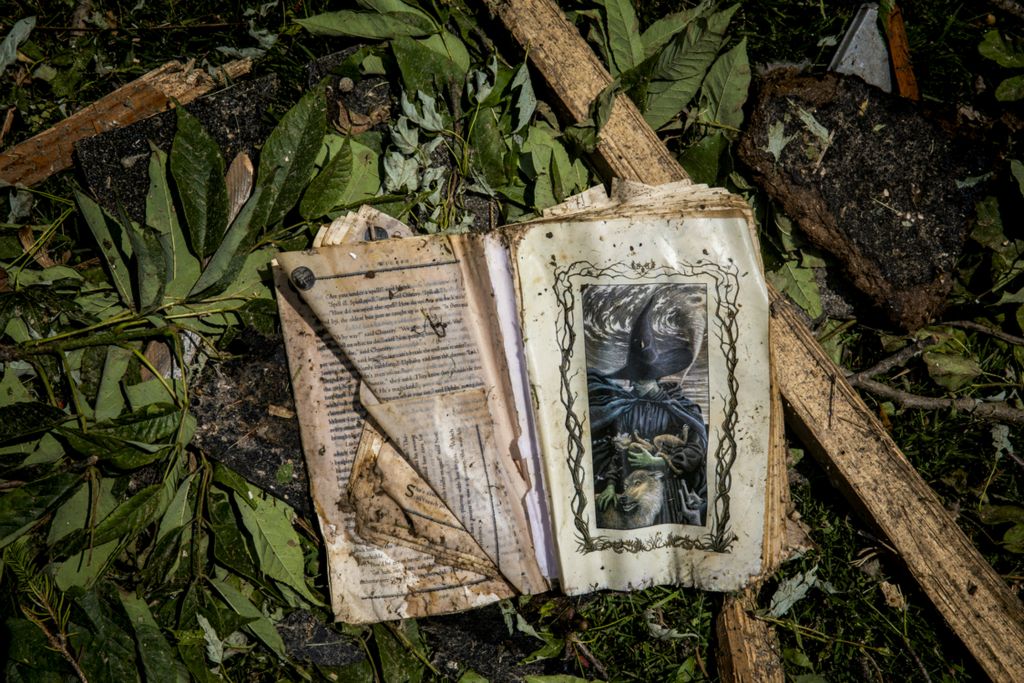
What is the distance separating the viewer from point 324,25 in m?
1.72

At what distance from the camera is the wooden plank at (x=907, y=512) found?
1683 millimetres

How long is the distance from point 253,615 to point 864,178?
1.88 meters

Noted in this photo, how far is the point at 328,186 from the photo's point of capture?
1672mm

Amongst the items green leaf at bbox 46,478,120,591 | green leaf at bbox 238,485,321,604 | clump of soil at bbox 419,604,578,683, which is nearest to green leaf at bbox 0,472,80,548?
green leaf at bbox 46,478,120,591

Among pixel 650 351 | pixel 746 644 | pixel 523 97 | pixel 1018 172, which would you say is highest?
pixel 523 97

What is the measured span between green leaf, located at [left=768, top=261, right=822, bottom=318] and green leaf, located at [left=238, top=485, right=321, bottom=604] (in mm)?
1387

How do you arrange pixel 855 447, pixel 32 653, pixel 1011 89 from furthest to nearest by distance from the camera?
pixel 1011 89 < pixel 855 447 < pixel 32 653

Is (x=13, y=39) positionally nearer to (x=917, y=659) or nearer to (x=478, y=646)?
(x=478, y=646)

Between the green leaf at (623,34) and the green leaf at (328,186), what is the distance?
721mm

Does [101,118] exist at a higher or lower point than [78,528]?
higher

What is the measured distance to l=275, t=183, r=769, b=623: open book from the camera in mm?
1627

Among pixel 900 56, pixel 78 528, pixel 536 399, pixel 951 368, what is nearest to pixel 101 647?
pixel 78 528

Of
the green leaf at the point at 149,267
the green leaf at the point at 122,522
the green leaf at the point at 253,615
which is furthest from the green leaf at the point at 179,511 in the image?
the green leaf at the point at 149,267

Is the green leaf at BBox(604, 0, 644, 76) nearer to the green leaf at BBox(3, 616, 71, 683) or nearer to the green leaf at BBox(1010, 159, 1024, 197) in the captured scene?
the green leaf at BBox(1010, 159, 1024, 197)
